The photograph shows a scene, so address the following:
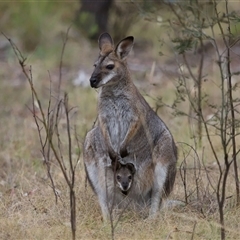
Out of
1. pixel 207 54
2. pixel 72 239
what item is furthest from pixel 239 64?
pixel 72 239

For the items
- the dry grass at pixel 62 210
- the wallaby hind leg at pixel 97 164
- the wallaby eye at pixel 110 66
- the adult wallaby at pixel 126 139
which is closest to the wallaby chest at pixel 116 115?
the adult wallaby at pixel 126 139

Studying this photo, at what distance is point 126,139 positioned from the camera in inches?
249

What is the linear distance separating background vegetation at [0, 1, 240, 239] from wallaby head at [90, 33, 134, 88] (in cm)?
41

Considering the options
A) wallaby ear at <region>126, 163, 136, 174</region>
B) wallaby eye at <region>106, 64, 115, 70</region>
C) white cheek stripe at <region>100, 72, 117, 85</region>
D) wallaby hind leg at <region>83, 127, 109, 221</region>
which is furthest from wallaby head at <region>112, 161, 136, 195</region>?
wallaby eye at <region>106, 64, 115, 70</region>

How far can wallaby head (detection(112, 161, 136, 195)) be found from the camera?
6.05 metres

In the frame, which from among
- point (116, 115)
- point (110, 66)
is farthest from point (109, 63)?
point (116, 115)

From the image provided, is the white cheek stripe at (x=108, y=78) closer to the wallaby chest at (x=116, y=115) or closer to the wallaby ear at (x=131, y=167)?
the wallaby chest at (x=116, y=115)

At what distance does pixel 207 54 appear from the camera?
42.8ft

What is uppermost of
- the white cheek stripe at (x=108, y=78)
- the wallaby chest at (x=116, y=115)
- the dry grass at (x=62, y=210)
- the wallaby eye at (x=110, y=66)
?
the wallaby eye at (x=110, y=66)

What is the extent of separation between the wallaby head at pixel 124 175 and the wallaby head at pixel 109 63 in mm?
677

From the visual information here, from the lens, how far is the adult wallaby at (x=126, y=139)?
6.21m

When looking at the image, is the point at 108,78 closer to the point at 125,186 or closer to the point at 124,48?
the point at 124,48

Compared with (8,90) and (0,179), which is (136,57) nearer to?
(8,90)

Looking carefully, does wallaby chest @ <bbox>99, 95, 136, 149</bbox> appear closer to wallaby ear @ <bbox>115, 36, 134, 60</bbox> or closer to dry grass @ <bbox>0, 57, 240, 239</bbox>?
wallaby ear @ <bbox>115, 36, 134, 60</bbox>
